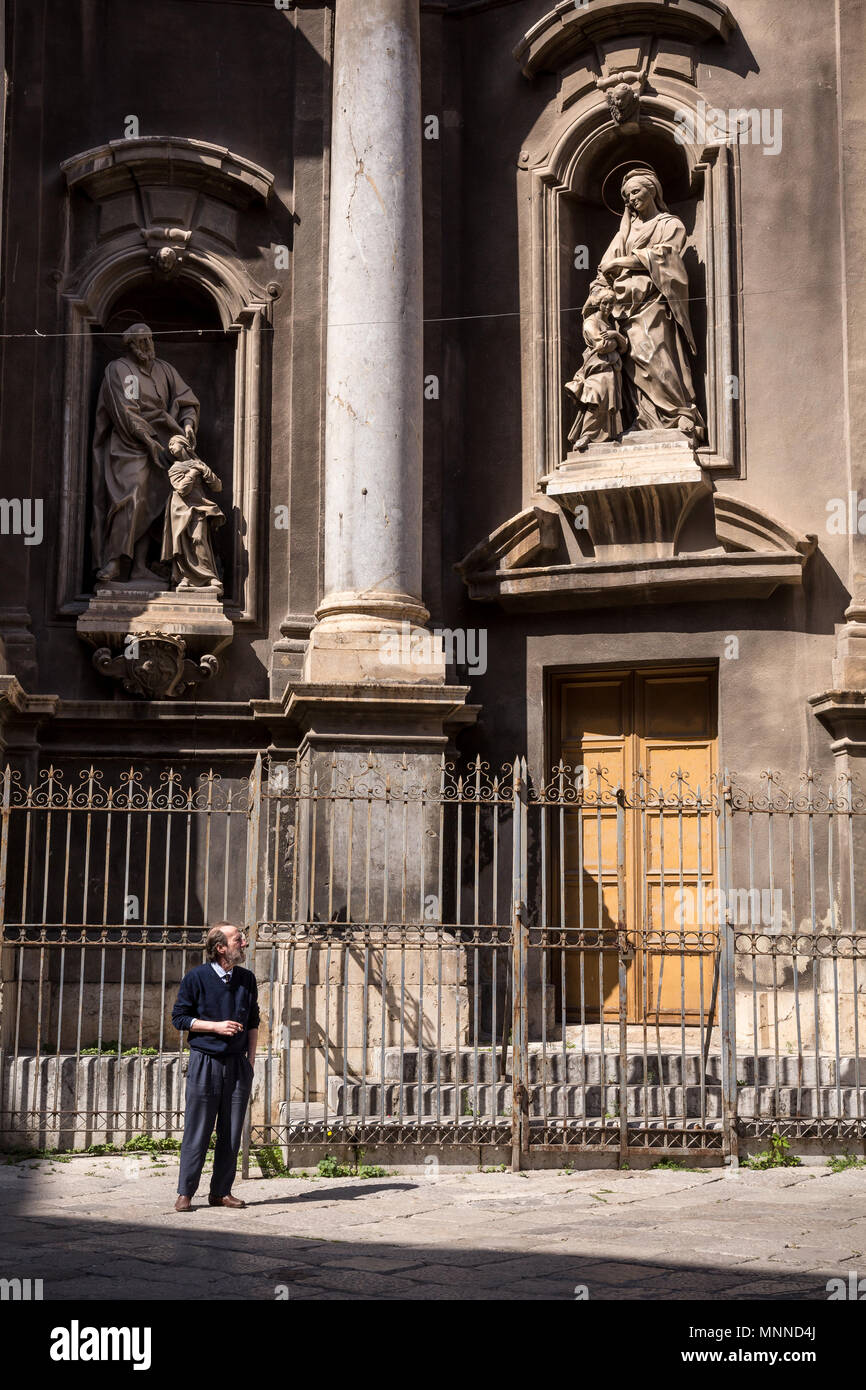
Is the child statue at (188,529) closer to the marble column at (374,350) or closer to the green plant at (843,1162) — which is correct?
the marble column at (374,350)

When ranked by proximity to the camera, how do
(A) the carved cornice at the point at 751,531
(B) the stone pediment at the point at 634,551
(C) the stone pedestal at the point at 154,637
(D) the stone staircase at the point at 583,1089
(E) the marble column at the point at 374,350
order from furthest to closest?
(C) the stone pedestal at the point at 154,637 → (B) the stone pediment at the point at 634,551 → (A) the carved cornice at the point at 751,531 → (E) the marble column at the point at 374,350 → (D) the stone staircase at the point at 583,1089

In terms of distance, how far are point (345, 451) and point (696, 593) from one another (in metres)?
3.14

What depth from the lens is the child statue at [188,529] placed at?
46.5 ft

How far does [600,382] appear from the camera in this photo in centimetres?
1424

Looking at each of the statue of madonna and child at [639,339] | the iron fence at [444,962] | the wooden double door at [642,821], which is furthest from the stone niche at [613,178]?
the iron fence at [444,962]

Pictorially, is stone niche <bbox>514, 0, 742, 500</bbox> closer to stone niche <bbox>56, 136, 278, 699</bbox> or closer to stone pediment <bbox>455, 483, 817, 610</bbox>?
stone pediment <bbox>455, 483, 817, 610</bbox>

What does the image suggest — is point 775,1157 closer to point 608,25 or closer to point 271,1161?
point 271,1161

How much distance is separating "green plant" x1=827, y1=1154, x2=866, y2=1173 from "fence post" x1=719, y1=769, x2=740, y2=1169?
0.59 metres

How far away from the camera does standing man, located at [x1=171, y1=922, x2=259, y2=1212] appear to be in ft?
28.8

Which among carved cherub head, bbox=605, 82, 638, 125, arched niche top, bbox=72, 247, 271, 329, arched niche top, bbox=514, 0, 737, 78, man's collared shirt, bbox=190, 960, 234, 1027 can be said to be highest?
arched niche top, bbox=514, 0, 737, 78

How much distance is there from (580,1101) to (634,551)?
5.09 metres

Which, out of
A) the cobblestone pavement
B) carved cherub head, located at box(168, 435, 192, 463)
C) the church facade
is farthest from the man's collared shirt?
carved cherub head, located at box(168, 435, 192, 463)

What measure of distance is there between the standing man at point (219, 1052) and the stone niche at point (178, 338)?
5.21 meters
